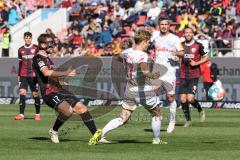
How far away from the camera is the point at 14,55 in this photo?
40719 mm

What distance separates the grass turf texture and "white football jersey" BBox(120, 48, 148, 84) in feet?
4.49

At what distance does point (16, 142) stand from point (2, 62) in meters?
20.1

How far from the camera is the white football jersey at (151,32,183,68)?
20188 millimetres

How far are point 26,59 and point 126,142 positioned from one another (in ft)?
29.3

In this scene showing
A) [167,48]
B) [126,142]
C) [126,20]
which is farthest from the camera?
[126,20]

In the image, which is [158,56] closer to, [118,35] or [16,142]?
[16,142]

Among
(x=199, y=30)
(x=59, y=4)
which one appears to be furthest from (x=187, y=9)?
(x=59, y=4)

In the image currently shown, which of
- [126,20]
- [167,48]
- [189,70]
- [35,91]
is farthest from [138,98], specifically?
[126,20]

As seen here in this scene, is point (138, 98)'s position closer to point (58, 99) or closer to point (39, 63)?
point (58, 99)

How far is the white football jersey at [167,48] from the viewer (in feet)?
66.2

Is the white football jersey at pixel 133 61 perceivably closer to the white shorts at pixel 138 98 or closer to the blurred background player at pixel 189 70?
the white shorts at pixel 138 98

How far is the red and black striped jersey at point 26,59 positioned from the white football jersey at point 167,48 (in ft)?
21.1

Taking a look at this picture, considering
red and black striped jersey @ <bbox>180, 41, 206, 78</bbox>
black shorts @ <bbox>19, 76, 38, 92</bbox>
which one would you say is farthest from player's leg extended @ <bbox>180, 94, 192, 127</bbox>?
black shorts @ <bbox>19, 76, 38, 92</bbox>

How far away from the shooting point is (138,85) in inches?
651
